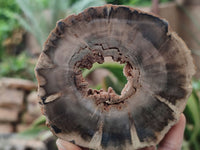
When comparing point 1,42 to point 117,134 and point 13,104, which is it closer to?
point 13,104

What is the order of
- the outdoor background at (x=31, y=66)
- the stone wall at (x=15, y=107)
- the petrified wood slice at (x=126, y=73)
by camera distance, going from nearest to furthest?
the petrified wood slice at (x=126, y=73), the outdoor background at (x=31, y=66), the stone wall at (x=15, y=107)

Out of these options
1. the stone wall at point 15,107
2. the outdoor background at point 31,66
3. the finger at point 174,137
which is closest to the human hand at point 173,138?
the finger at point 174,137

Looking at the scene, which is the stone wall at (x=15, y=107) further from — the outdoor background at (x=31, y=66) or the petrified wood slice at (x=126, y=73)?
the petrified wood slice at (x=126, y=73)

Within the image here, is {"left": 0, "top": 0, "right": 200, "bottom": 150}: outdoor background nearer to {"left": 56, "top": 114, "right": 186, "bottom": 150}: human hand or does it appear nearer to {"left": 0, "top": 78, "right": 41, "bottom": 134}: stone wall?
{"left": 0, "top": 78, "right": 41, "bottom": 134}: stone wall

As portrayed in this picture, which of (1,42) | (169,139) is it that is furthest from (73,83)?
(1,42)

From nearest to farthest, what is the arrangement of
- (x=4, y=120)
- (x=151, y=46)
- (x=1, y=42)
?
(x=151, y=46)
(x=4, y=120)
(x=1, y=42)

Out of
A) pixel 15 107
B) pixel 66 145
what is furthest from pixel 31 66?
pixel 66 145
